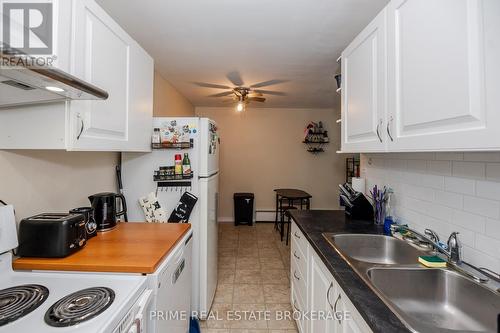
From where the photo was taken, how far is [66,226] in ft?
3.72

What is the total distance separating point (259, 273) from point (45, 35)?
278 centimetres

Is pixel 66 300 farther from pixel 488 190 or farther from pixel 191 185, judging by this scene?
pixel 488 190

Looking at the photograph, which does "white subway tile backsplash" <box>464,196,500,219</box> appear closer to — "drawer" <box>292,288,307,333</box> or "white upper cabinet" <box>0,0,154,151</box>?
"drawer" <box>292,288,307,333</box>

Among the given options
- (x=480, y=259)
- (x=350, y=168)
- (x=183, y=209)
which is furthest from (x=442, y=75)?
(x=350, y=168)

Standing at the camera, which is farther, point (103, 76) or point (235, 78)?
point (235, 78)

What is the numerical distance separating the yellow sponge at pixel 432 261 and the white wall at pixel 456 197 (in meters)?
0.15

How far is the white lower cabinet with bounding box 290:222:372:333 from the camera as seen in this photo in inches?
36.2

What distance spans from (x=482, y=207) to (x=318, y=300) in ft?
2.99

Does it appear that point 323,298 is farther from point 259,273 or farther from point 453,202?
point 259,273

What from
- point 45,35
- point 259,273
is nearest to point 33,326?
point 45,35

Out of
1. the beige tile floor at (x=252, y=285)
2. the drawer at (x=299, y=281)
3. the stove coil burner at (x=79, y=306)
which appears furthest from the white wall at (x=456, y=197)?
the stove coil burner at (x=79, y=306)

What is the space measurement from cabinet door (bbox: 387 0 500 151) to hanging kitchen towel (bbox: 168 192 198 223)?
1.45 m

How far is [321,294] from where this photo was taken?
1261 millimetres

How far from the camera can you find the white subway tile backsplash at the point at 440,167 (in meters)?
1.25
